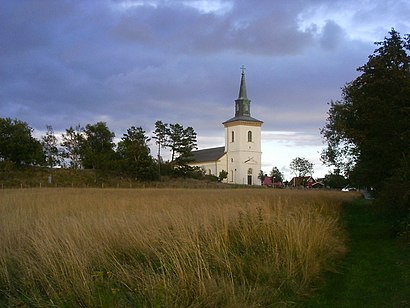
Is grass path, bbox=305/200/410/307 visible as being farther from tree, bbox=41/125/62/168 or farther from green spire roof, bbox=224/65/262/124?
green spire roof, bbox=224/65/262/124

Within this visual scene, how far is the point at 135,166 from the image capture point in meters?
68.6

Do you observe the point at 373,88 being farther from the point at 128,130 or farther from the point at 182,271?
the point at 128,130

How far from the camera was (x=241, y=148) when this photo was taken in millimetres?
126125

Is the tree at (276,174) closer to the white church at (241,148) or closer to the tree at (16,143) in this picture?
the white church at (241,148)

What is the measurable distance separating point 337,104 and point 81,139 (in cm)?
4545

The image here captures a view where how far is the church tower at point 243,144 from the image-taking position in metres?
125

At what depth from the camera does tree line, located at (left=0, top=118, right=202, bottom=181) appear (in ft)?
197

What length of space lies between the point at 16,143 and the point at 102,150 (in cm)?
2091

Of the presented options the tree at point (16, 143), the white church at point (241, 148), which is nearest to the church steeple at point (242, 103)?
the white church at point (241, 148)

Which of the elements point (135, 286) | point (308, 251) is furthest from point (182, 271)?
point (308, 251)

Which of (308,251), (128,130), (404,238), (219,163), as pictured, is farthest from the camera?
(219,163)

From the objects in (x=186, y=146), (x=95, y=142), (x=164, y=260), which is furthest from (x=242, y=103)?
(x=164, y=260)

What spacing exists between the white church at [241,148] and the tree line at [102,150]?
32.5 m

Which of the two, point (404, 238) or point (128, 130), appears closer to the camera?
point (404, 238)
